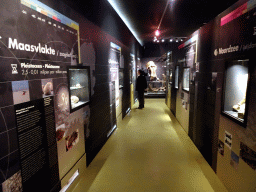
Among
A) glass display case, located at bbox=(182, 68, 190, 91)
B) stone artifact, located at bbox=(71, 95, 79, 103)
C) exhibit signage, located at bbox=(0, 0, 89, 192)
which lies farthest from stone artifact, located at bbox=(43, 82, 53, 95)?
glass display case, located at bbox=(182, 68, 190, 91)

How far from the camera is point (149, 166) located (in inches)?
120

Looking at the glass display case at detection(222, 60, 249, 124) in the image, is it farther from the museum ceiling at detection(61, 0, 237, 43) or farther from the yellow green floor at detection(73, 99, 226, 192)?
the museum ceiling at detection(61, 0, 237, 43)

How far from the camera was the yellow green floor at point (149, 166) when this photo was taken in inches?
98.9

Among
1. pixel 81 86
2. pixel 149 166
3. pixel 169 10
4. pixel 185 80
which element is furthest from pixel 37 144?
pixel 169 10

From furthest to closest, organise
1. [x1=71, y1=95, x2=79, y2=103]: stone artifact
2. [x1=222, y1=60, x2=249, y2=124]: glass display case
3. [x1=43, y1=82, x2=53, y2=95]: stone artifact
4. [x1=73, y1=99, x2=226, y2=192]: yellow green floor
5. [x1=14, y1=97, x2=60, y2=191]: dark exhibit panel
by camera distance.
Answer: [x1=71, y1=95, x2=79, y2=103]: stone artifact
[x1=73, y1=99, x2=226, y2=192]: yellow green floor
[x1=222, y1=60, x2=249, y2=124]: glass display case
[x1=43, y1=82, x2=53, y2=95]: stone artifact
[x1=14, y1=97, x2=60, y2=191]: dark exhibit panel

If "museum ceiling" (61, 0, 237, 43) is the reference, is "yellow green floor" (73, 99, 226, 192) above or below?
below

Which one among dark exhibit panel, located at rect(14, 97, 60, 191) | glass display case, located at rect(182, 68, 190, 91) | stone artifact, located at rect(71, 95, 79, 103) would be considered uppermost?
glass display case, located at rect(182, 68, 190, 91)

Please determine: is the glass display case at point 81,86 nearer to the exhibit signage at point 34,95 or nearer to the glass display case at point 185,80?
the exhibit signage at point 34,95

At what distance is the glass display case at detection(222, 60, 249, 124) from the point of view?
7.62 ft

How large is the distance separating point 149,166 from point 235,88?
191 cm

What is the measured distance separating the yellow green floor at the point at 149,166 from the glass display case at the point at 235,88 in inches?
44.8

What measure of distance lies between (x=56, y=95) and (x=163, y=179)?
6.71 ft

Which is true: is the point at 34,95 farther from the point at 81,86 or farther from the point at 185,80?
the point at 185,80

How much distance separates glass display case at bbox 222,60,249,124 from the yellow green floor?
1.14 m
